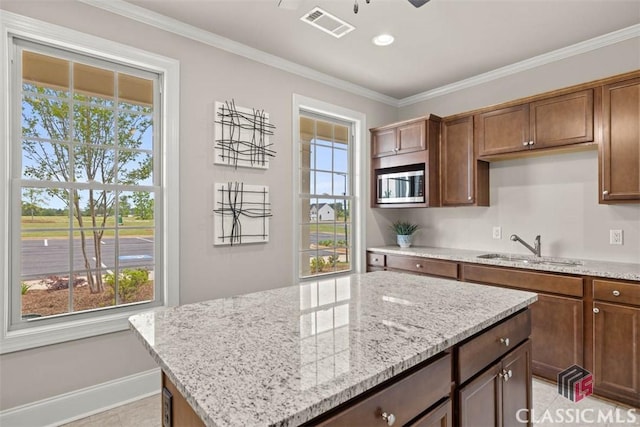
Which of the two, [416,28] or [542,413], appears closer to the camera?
[542,413]

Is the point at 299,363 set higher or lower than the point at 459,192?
lower

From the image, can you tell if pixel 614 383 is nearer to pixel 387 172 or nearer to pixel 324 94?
pixel 387 172

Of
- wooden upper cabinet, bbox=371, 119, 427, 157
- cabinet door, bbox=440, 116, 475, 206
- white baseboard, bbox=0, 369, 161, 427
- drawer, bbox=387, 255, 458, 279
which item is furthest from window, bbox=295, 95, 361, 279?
white baseboard, bbox=0, 369, 161, 427

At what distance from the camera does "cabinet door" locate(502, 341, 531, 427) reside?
152cm

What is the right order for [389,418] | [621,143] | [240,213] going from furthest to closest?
1. [240,213]
2. [621,143]
3. [389,418]

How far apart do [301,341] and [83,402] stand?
210 centimetres

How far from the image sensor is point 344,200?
13.3ft

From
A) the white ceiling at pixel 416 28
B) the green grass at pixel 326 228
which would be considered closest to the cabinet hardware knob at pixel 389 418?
the white ceiling at pixel 416 28

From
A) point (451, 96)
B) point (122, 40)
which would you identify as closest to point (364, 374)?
point (122, 40)

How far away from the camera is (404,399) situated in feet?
3.38

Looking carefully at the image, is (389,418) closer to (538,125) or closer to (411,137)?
(538,125)

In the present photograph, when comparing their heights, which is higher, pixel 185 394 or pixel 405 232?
pixel 405 232

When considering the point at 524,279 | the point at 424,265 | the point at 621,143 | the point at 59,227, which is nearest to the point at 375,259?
the point at 424,265

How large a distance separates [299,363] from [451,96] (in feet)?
12.7
